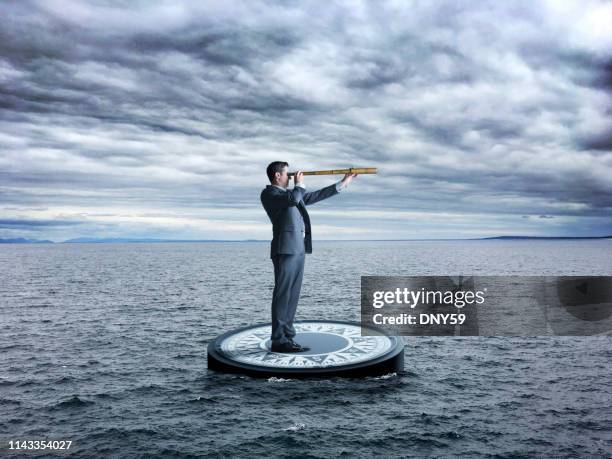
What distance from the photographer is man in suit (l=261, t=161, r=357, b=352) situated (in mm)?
12625

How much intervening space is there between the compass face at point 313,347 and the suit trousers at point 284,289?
0.88m

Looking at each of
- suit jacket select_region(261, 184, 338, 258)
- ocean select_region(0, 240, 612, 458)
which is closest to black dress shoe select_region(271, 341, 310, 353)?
ocean select_region(0, 240, 612, 458)

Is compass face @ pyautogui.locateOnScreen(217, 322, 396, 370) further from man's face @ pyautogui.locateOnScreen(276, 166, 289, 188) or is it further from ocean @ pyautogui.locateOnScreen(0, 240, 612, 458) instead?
man's face @ pyautogui.locateOnScreen(276, 166, 289, 188)

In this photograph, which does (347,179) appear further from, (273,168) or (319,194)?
(273,168)

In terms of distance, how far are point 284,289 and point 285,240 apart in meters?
1.48

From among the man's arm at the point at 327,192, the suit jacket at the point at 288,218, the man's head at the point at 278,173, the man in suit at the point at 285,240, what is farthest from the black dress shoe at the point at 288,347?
the man's head at the point at 278,173

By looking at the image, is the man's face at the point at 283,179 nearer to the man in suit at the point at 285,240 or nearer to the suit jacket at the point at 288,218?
the man in suit at the point at 285,240

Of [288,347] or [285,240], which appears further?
[288,347]

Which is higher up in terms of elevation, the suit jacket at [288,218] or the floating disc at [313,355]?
the suit jacket at [288,218]

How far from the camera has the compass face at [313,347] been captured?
12914mm

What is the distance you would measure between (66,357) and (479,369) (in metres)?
18.6

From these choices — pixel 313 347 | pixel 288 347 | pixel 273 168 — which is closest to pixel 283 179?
pixel 273 168

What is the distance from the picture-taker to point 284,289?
13.3m

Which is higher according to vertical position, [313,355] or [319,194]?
[319,194]
